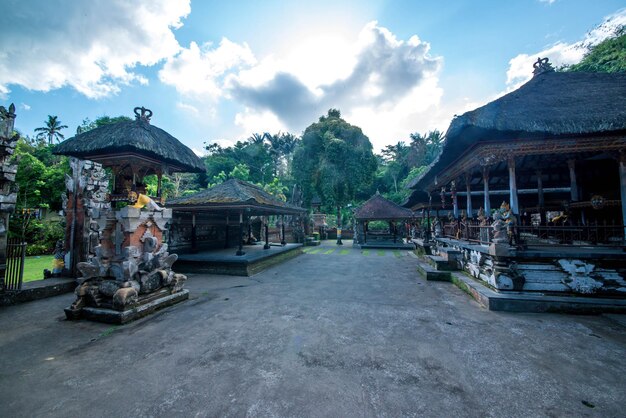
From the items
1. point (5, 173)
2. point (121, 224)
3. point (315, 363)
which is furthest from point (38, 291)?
point (315, 363)

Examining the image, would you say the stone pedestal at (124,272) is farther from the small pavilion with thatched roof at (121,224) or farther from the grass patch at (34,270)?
the grass patch at (34,270)

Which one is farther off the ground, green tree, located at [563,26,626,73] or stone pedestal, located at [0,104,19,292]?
green tree, located at [563,26,626,73]

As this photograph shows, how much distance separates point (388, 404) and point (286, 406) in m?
1.02

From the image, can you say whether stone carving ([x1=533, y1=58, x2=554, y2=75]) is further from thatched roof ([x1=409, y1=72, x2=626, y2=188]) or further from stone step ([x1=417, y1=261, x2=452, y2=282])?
stone step ([x1=417, y1=261, x2=452, y2=282])

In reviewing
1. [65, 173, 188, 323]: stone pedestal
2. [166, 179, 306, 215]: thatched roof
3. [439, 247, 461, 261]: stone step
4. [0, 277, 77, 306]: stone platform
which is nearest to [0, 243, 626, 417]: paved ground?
[65, 173, 188, 323]: stone pedestal

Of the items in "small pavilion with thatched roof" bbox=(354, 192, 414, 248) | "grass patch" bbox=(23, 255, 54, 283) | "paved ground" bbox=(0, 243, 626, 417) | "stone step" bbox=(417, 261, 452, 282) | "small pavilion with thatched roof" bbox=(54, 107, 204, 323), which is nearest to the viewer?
"paved ground" bbox=(0, 243, 626, 417)

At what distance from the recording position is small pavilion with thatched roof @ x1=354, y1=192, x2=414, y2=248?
19875 mm

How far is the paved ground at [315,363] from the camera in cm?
237

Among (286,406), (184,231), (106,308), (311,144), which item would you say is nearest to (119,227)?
(106,308)

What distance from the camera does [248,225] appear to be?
15.9 m

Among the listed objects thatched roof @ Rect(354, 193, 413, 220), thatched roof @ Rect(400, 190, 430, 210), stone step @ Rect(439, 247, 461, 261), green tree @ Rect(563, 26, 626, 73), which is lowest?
stone step @ Rect(439, 247, 461, 261)

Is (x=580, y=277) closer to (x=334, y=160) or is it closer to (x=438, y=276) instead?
(x=438, y=276)

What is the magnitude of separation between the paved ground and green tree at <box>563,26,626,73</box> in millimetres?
20263

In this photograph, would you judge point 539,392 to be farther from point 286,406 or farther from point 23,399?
point 23,399
